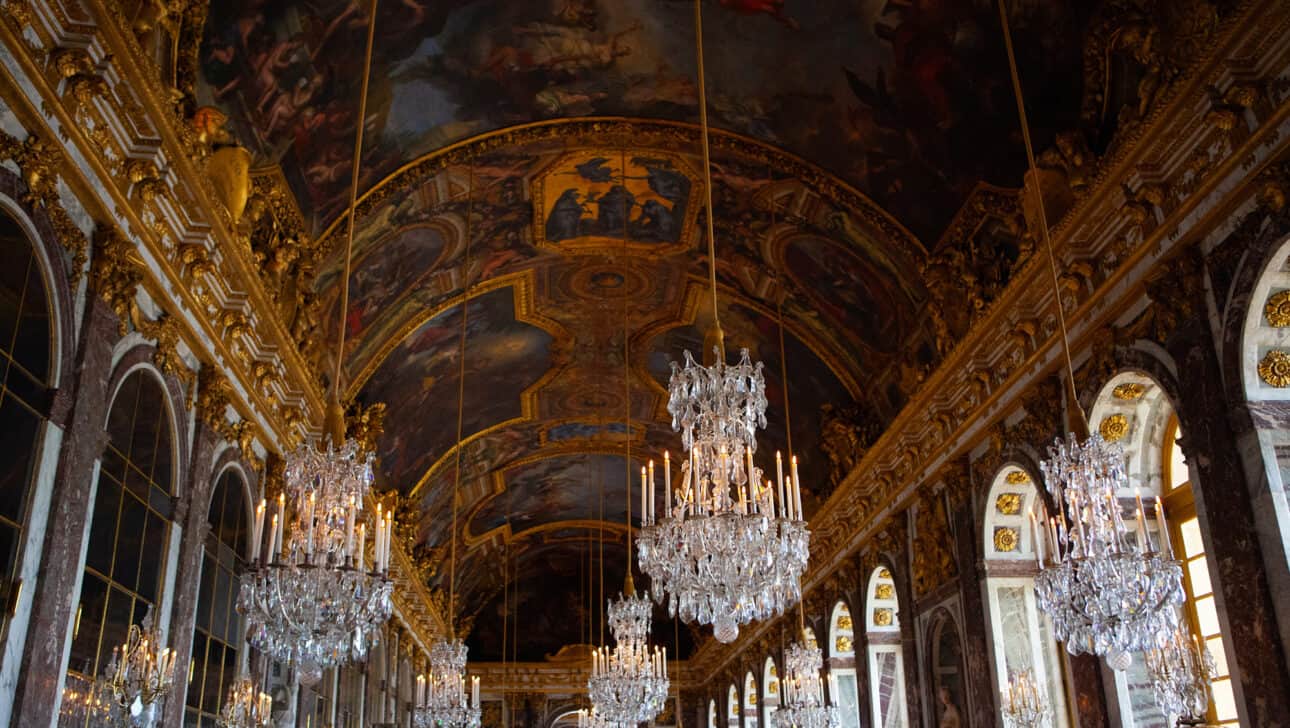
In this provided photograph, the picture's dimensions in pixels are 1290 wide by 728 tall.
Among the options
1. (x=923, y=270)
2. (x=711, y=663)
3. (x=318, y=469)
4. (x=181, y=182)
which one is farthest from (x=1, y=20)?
(x=711, y=663)

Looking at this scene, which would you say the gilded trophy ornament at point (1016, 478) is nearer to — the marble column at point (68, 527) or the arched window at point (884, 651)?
the arched window at point (884, 651)

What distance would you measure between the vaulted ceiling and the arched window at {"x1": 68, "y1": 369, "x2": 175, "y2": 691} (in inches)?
125

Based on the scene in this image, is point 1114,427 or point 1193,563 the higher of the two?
point 1114,427

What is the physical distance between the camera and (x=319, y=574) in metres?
6.13

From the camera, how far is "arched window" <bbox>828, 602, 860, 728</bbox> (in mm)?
17125

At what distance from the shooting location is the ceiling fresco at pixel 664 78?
32.6 feet

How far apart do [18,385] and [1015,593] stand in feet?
31.6

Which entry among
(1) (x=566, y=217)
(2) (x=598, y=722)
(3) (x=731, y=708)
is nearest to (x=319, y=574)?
(1) (x=566, y=217)

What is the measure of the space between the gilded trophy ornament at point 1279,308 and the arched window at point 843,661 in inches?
412

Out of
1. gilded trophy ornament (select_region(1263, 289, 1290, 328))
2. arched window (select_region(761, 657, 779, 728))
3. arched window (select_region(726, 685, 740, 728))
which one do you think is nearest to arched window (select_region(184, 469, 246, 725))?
gilded trophy ornament (select_region(1263, 289, 1290, 328))

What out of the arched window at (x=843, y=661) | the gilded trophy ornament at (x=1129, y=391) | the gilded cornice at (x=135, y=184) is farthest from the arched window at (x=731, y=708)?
the gilded trophy ornament at (x=1129, y=391)

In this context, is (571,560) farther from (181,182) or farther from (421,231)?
(181,182)

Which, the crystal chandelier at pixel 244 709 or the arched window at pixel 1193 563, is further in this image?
the crystal chandelier at pixel 244 709

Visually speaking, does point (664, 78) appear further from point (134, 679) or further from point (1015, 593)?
point (134, 679)
